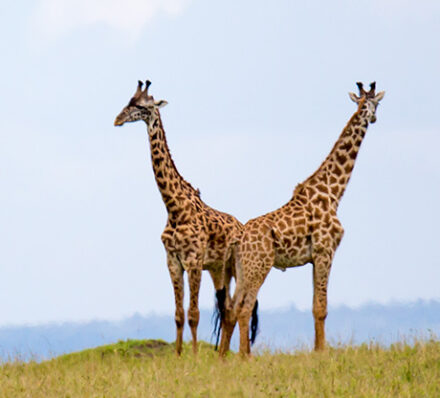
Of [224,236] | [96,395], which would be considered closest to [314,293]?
[224,236]

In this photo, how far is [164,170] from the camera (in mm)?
13719

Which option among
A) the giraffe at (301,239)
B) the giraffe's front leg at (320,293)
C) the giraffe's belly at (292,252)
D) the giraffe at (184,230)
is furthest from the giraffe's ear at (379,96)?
the giraffe at (184,230)

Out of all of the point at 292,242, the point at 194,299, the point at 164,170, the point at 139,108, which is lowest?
the point at 194,299

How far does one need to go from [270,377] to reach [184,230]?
3343mm

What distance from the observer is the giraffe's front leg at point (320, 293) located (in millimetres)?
12930

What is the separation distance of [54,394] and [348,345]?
4.64m

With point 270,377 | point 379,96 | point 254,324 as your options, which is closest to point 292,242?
point 254,324

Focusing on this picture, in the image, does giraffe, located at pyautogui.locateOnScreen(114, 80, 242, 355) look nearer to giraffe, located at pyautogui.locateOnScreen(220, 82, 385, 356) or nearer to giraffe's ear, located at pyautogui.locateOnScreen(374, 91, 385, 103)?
giraffe, located at pyautogui.locateOnScreen(220, 82, 385, 356)

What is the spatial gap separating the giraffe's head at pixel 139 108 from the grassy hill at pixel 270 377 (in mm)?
3934

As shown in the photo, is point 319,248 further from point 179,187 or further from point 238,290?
point 179,187

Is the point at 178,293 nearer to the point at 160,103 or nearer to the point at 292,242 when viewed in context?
the point at 292,242

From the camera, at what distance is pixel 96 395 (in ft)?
31.8

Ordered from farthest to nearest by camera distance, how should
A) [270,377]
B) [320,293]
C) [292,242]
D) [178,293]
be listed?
[178,293]
[292,242]
[320,293]
[270,377]

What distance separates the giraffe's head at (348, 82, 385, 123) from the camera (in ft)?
46.5
